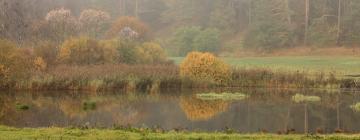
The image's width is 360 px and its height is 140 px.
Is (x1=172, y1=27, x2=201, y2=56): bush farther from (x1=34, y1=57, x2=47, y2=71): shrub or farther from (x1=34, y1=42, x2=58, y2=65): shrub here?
(x1=34, y1=57, x2=47, y2=71): shrub

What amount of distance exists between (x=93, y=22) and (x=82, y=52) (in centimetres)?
2887

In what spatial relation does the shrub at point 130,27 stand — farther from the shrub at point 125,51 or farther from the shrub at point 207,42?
the shrub at point 125,51

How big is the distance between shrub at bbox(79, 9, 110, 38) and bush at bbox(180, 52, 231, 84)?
34018 millimetres

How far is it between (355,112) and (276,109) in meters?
3.99

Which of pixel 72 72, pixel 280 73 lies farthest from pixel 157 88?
pixel 280 73

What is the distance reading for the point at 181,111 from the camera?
2798 cm

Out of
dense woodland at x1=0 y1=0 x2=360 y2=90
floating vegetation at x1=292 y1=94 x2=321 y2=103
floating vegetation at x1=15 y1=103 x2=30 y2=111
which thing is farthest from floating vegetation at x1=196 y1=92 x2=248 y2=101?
floating vegetation at x1=15 y1=103 x2=30 y2=111

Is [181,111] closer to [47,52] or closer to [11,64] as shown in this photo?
[11,64]

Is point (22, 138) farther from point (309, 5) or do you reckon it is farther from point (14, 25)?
point (309, 5)

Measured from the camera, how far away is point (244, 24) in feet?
312

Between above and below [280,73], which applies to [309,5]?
above

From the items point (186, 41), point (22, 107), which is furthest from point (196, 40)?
point (22, 107)

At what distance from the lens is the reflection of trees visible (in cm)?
2623

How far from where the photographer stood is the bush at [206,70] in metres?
44.0
